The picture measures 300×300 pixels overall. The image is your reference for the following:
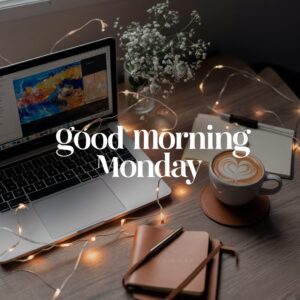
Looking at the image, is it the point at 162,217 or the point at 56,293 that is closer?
the point at 56,293

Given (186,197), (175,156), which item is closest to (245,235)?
(186,197)

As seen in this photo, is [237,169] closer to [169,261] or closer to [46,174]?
[169,261]

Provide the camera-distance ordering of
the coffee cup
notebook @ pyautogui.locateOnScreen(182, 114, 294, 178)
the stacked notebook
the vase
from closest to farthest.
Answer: the stacked notebook → the coffee cup → notebook @ pyautogui.locateOnScreen(182, 114, 294, 178) → the vase

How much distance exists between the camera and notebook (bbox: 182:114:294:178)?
43.5 inches

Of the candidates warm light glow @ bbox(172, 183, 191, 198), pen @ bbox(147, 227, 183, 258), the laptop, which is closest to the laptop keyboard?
the laptop

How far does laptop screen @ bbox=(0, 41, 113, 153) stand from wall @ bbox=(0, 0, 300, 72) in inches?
8.9

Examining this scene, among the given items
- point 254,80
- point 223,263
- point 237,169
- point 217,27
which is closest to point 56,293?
point 223,263

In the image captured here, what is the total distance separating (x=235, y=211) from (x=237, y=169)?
9 centimetres

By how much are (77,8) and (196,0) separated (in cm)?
37

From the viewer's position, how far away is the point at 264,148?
3.77 feet

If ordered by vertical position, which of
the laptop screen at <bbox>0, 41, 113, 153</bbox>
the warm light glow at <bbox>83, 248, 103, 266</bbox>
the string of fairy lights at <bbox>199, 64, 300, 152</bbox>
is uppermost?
the laptop screen at <bbox>0, 41, 113, 153</bbox>

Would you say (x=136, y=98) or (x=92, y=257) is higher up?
(x=136, y=98)

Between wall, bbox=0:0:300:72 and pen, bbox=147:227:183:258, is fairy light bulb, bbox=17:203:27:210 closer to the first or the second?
pen, bbox=147:227:183:258

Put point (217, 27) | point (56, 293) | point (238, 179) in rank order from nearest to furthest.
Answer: point (56, 293) → point (238, 179) → point (217, 27)
